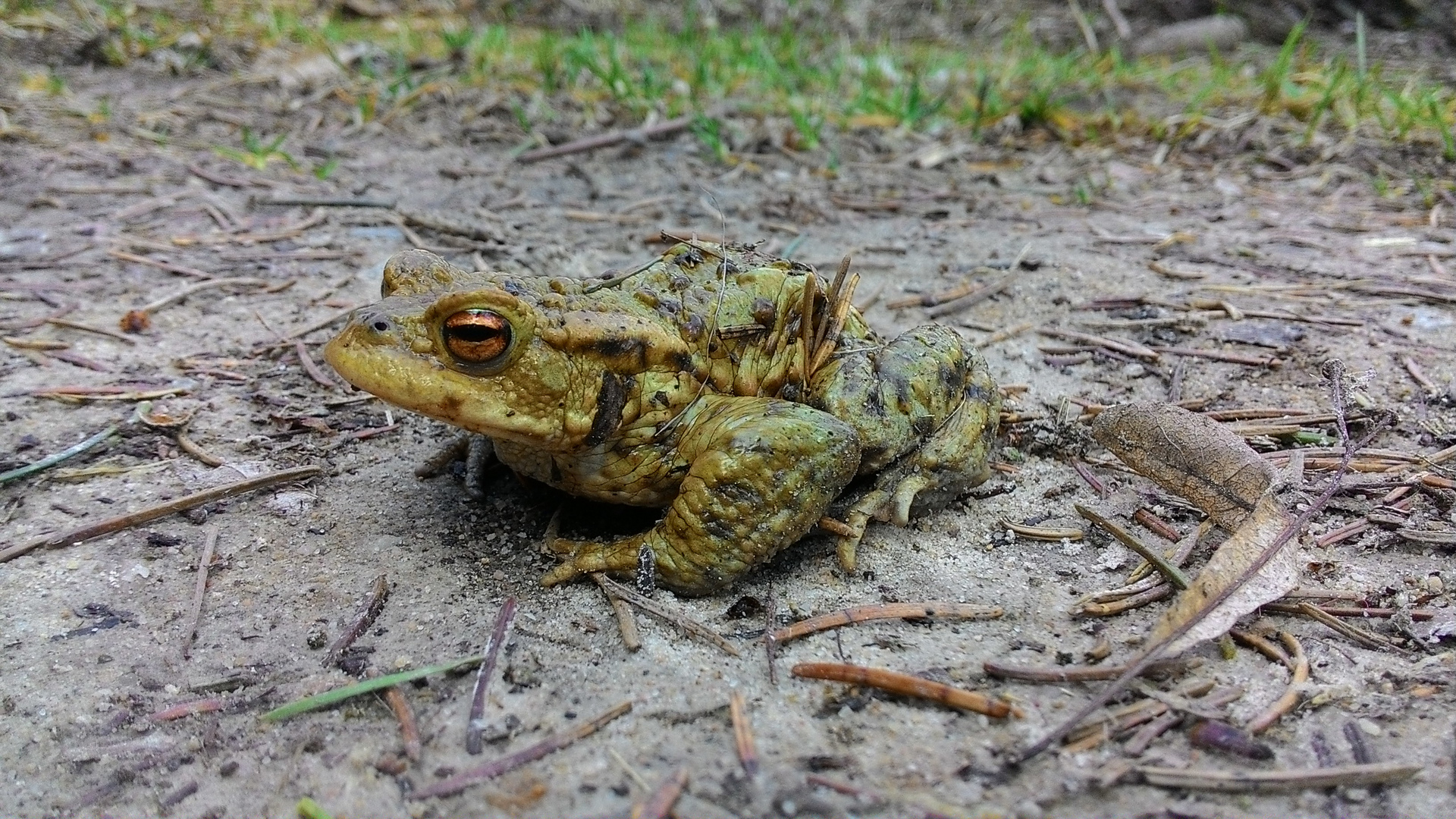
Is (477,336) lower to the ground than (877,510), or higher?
higher

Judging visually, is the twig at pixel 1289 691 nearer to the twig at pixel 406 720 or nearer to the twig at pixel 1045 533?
the twig at pixel 1045 533

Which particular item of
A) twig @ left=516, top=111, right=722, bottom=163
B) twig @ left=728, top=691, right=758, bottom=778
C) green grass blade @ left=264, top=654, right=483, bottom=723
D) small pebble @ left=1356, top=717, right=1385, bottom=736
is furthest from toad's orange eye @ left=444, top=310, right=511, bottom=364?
twig @ left=516, top=111, right=722, bottom=163

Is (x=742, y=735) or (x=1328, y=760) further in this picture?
(x=742, y=735)

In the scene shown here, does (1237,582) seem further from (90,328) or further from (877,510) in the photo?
(90,328)

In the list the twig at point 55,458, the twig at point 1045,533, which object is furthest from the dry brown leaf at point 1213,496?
the twig at point 55,458

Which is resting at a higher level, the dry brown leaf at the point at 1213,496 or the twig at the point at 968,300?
the dry brown leaf at the point at 1213,496

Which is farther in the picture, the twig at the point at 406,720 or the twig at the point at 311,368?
the twig at the point at 311,368

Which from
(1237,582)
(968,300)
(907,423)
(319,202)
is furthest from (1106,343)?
(319,202)
